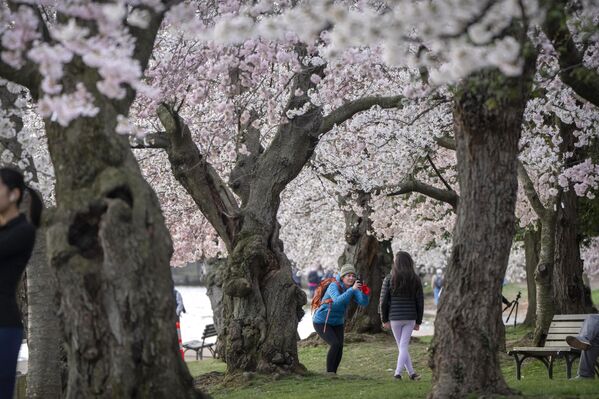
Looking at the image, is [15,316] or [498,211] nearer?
[15,316]

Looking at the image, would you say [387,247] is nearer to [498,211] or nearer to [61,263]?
[498,211]

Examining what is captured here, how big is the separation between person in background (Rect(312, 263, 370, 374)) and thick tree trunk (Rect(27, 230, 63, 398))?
4226mm

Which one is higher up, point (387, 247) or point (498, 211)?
point (387, 247)

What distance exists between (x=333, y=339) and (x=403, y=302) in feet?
3.86

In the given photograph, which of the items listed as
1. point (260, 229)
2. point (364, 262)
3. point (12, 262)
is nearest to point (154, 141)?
point (260, 229)

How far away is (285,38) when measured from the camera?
10930 mm

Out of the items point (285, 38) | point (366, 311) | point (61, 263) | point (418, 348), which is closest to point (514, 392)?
point (61, 263)

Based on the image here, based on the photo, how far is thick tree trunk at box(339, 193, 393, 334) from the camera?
75.2 ft

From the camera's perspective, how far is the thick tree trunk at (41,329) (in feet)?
32.7

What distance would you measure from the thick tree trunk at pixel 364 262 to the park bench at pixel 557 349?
9.67 metres

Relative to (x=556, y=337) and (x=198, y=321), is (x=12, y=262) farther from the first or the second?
(x=198, y=321)

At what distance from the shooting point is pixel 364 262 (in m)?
23.6

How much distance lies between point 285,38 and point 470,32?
183 inches

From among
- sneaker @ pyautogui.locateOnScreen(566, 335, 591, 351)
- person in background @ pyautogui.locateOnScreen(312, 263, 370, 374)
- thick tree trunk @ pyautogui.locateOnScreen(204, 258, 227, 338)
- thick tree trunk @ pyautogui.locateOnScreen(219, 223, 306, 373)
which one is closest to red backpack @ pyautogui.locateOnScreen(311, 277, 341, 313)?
person in background @ pyautogui.locateOnScreen(312, 263, 370, 374)
